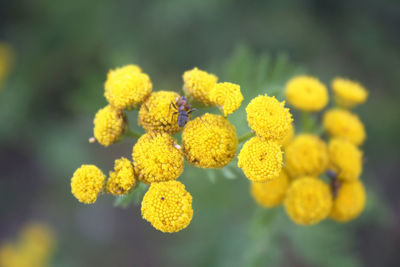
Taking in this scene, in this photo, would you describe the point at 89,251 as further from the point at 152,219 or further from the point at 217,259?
the point at 152,219

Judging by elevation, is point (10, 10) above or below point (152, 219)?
above

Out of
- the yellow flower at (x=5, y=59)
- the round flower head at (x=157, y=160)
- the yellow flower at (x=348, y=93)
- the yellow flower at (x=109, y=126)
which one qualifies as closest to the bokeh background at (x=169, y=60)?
the yellow flower at (x=5, y=59)

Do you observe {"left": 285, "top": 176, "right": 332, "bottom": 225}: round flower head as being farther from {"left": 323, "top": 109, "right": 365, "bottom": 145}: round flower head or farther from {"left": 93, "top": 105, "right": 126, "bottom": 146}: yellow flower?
{"left": 93, "top": 105, "right": 126, "bottom": 146}: yellow flower

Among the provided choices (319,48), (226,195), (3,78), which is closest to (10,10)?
(3,78)

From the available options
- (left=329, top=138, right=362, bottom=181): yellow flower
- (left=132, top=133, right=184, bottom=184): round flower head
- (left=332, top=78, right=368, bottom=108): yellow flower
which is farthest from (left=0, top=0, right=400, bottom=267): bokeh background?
(left=132, top=133, right=184, bottom=184): round flower head

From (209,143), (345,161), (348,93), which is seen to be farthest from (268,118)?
(348,93)

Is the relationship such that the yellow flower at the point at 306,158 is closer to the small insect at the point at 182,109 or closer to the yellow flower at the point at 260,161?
the yellow flower at the point at 260,161
